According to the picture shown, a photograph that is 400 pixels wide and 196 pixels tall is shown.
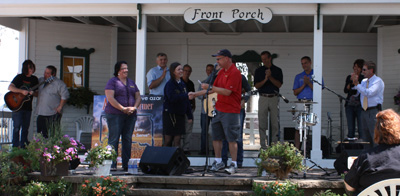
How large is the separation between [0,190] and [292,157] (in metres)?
3.62

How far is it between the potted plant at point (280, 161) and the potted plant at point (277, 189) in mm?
268

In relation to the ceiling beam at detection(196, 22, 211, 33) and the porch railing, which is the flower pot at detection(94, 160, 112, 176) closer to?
the porch railing

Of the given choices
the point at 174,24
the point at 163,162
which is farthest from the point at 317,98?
the point at 174,24

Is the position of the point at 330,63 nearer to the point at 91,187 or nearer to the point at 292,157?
the point at 292,157

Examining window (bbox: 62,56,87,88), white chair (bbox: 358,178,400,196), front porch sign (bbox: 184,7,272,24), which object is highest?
front porch sign (bbox: 184,7,272,24)

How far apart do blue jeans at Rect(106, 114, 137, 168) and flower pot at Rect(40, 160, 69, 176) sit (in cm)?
87

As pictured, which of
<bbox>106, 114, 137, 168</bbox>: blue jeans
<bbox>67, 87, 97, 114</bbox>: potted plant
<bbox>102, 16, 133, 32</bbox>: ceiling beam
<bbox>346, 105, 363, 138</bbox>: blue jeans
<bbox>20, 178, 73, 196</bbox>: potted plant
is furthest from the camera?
<bbox>67, 87, 97, 114</bbox>: potted plant

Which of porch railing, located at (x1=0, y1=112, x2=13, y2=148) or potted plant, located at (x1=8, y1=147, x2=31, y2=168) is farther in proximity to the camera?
porch railing, located at (x1=0, y1=112, x2=13, y2=148)

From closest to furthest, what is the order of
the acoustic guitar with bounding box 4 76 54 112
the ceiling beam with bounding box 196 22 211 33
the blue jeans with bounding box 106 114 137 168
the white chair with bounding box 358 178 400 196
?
the white chair with bounding box 358 178 400 196 → the blue jeans with bounding box 106 114 137 168 → the acoustic guitar with bounding box 4 76 54 112 → the ceiling beam with bounding box 196 22 211 33

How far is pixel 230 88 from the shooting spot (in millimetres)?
6703

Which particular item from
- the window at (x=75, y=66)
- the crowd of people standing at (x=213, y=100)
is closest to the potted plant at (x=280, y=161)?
the crowd of people standing at (x=213, y=100)

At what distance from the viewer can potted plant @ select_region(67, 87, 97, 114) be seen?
417 inches

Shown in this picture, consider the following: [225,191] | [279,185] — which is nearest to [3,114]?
[225,191]

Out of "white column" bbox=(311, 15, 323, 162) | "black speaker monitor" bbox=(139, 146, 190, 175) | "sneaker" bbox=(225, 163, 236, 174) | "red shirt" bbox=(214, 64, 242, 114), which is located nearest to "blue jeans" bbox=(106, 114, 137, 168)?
"black speaker monitor" bbox=(139, 146, 190, 175)
